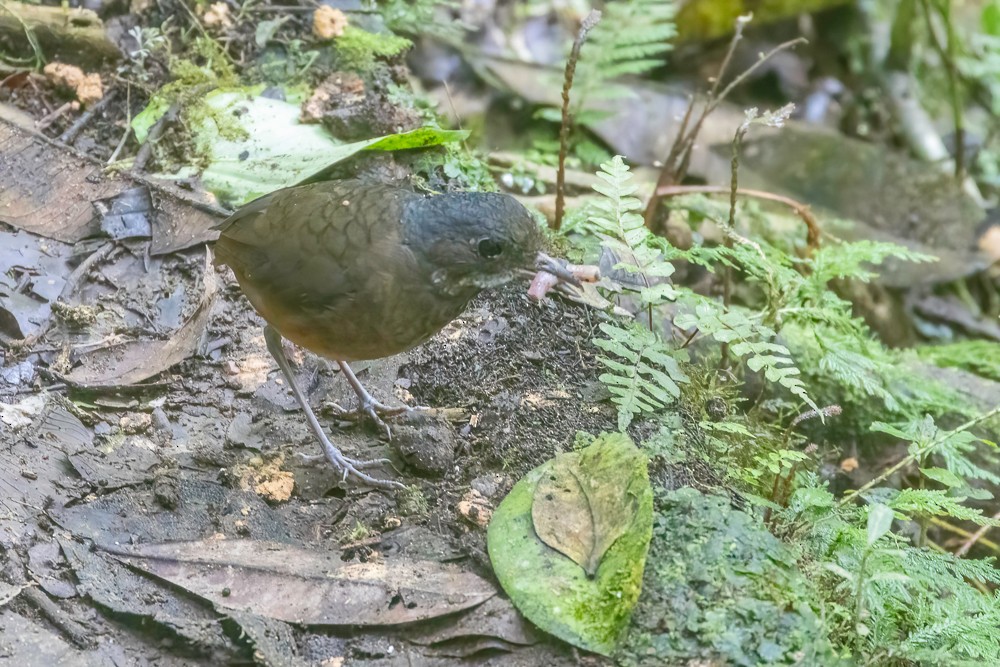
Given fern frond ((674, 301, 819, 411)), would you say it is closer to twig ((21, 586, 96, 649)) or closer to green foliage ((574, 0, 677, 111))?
twig ((21, 586, 96, 649))

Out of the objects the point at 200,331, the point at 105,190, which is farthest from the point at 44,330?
the point at 105,190

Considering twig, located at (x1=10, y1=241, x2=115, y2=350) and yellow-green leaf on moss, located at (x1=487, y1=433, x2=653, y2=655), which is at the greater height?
yellow-green leaf on moss, located at (x1=487, y1=433, x2=653, y2=655)

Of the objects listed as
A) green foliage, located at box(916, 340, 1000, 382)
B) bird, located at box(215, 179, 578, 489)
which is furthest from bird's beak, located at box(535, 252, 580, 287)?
green foliage, located at box(916, 340, 1000, 382)

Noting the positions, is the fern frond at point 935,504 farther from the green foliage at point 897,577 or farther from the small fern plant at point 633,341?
the small fern plant at point 633,341

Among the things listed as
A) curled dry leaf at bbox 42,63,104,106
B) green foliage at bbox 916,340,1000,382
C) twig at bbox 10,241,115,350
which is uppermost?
curled dry leaf at bbox 42,63,104,106

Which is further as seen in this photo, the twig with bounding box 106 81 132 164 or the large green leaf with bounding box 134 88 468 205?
the twig with bounding box 106 81 132 164

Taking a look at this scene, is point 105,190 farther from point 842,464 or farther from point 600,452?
point 842,464

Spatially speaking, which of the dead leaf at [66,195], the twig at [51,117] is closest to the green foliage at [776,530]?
the dead leaf at [66,195]
